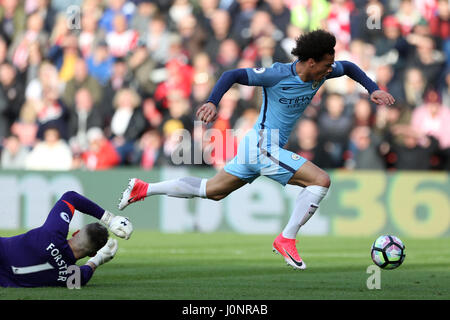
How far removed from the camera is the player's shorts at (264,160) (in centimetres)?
1048

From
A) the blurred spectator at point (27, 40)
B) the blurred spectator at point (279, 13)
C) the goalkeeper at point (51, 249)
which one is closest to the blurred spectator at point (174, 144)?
the blurred spectator at point (279, 13)

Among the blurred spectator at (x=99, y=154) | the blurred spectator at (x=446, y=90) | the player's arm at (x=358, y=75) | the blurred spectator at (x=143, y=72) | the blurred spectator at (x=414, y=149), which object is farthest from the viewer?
the blurred spectator at (x=143, y=72)

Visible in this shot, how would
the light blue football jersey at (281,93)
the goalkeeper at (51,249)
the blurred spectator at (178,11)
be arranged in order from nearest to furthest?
the goalkeeper at (51,249), the light blue football jersey at (281,93), the blurred spectator at (178,11)

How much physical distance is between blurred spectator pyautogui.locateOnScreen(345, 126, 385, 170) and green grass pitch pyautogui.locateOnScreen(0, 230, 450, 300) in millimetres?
1621

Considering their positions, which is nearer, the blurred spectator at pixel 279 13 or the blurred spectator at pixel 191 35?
the blurred spectator at pixel 279 13

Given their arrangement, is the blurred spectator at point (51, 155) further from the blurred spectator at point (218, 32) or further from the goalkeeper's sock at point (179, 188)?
the goalkeeper's sock at point (179, 188)

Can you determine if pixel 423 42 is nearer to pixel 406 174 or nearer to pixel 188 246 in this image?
pixel 406 174

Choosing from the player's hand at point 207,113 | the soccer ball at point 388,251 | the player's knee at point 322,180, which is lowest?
the soccer ball at point 388,251

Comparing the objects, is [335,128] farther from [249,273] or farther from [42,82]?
[249,273]

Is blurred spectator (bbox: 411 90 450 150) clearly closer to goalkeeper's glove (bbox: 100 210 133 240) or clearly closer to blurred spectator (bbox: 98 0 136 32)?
blurred spectator (bbox: 98 0 136 32)

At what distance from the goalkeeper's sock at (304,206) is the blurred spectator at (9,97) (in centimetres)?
1160

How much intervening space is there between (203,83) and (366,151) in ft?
11.3
